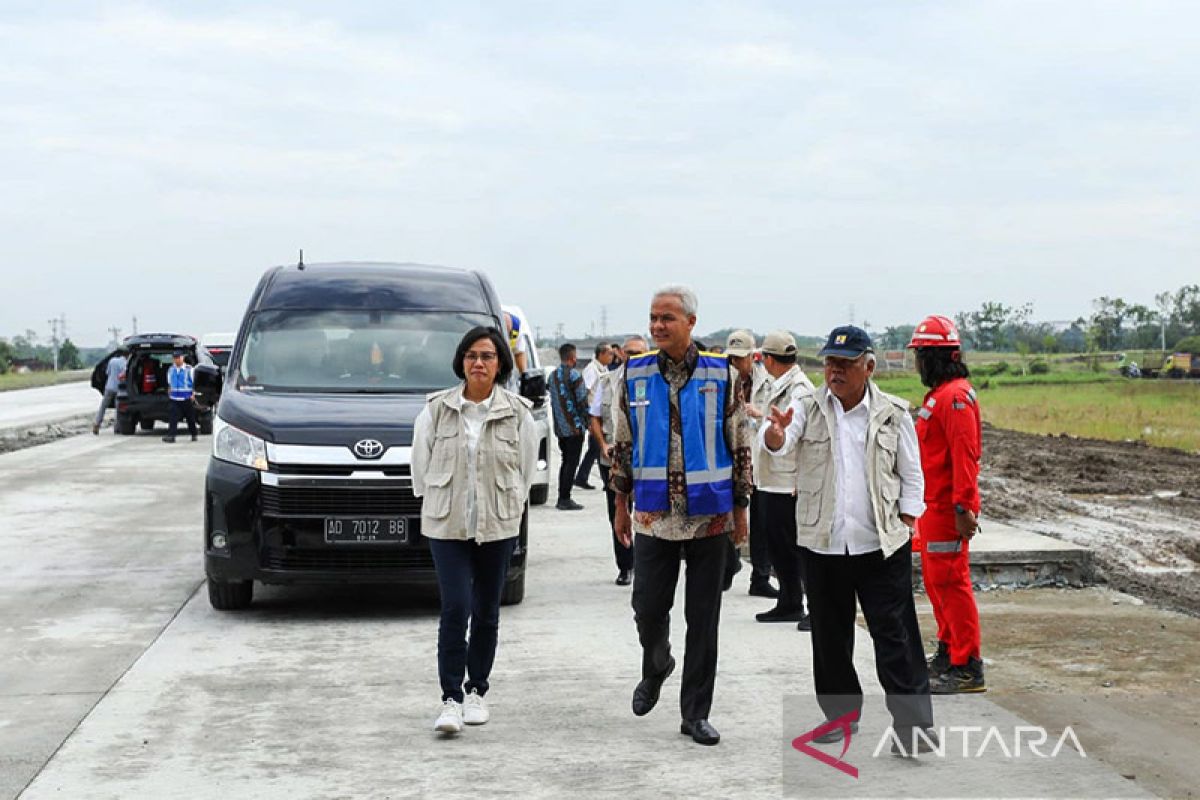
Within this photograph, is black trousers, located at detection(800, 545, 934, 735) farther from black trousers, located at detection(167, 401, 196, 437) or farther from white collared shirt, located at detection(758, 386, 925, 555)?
black trousers, located at detection(167, 401, 196, 437)

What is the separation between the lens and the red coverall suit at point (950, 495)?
7.12m

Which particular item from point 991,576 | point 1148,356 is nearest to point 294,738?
point 991,576

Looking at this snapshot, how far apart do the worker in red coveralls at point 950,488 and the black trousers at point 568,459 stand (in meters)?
9.10

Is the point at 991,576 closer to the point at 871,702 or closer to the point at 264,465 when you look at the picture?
the point at 871,702

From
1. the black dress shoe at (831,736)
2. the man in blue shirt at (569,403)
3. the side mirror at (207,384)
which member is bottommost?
the black dress shoe at (831,736)

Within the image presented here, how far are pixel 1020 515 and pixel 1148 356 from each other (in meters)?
95.8

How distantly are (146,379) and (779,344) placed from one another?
2529 centimetres

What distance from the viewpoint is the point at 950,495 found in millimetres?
7301

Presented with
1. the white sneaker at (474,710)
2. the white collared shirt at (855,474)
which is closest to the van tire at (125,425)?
the white sneaker at (474,710)

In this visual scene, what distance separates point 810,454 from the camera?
6.32 m

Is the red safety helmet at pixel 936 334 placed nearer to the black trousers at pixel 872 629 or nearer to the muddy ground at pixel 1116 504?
the black trousers at pixel 872 629

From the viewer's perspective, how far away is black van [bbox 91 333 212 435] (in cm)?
3078

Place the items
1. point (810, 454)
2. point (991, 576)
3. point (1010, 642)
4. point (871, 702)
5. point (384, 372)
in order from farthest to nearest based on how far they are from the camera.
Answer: point (991, 576) < point (384, 372) < point (1010, 642) < point (871, 702) < point (810, 454)

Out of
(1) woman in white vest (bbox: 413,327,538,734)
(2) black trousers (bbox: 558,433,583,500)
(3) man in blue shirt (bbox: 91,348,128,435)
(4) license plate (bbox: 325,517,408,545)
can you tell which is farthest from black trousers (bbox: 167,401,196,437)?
(1) woman in white vest (bbox: 413,327,538,734)
